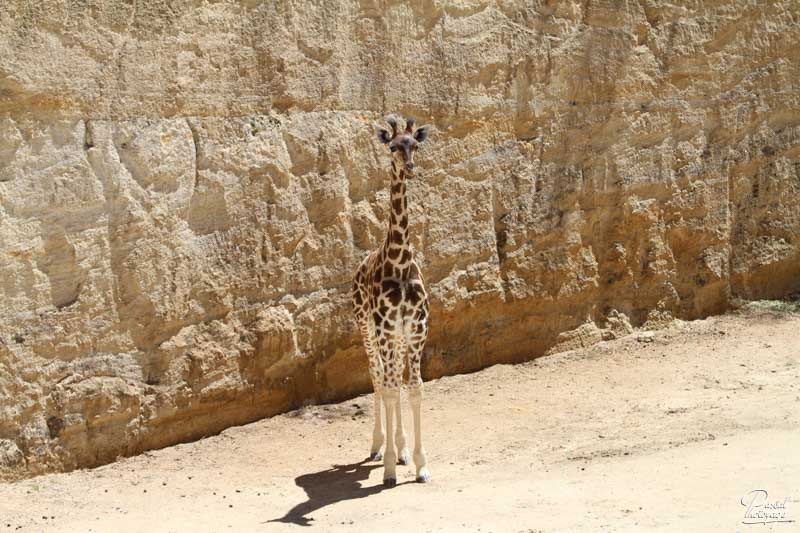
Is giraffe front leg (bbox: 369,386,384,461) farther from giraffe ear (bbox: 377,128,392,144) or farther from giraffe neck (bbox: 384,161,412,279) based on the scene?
giraffe ear (bbox: 377,128,392,144)

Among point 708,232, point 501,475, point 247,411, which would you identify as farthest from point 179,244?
point 708,232

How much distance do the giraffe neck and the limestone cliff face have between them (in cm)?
135

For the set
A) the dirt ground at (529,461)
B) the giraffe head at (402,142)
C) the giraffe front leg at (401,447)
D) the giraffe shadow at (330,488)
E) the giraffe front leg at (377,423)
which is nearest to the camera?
the dirt ground at (529,461)

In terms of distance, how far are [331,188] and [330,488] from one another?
272cm

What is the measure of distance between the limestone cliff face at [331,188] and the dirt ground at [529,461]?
327mm

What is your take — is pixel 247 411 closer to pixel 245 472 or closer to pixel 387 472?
pixel 245 472

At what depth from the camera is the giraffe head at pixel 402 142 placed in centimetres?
777

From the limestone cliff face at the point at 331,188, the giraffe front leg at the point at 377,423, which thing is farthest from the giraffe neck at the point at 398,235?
the limestone cliff face at the point at 331,188

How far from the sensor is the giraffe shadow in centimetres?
725

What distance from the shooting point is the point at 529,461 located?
7965 mm

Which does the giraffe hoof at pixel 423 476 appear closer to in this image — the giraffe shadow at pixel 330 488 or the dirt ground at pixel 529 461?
the dirt ground at pixel 529 461

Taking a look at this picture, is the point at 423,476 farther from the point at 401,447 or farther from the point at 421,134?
the point at 421,134

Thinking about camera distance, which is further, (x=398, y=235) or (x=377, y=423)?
(x=377, y=423)

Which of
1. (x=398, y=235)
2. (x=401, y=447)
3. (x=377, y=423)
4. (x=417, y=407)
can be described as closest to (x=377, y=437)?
(x=377, y=423)
